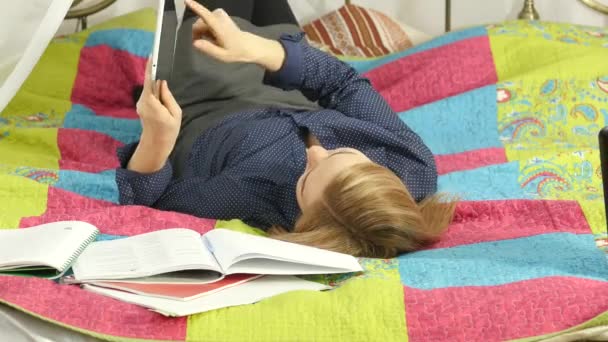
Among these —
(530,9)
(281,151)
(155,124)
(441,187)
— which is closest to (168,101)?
(155,124)

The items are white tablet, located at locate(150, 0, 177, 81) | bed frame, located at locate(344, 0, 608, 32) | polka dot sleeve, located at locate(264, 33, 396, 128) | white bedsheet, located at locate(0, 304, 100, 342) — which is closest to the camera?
white bedsheet, located at locate(0, 304, 100, 342)

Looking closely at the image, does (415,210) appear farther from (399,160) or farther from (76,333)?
(76,333)

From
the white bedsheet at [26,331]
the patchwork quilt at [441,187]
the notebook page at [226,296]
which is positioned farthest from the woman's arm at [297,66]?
the white bedsheet at [26,331]

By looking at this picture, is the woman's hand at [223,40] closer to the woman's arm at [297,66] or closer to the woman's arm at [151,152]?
the woman's arm at [297,66]

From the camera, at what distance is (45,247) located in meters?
1.26

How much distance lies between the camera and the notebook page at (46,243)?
122cm

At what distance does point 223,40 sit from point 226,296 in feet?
2.18

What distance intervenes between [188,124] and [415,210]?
0.76 metres

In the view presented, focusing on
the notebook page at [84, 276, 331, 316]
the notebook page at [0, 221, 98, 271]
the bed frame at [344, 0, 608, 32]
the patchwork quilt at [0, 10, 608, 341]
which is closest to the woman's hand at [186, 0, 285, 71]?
the patchwork quilt at [0, 10, 608, 341]

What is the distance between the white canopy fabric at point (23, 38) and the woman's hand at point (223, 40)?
0.76 ft

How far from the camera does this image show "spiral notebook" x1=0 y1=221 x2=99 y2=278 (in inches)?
48.1

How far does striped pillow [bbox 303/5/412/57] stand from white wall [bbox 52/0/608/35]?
8.3 inches

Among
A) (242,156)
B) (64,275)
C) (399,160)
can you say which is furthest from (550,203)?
(64,275)

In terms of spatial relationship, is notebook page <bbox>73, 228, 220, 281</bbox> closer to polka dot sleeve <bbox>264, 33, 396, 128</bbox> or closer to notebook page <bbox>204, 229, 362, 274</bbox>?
notebook page <bbox>204, 229, 362, 274</bbox>
